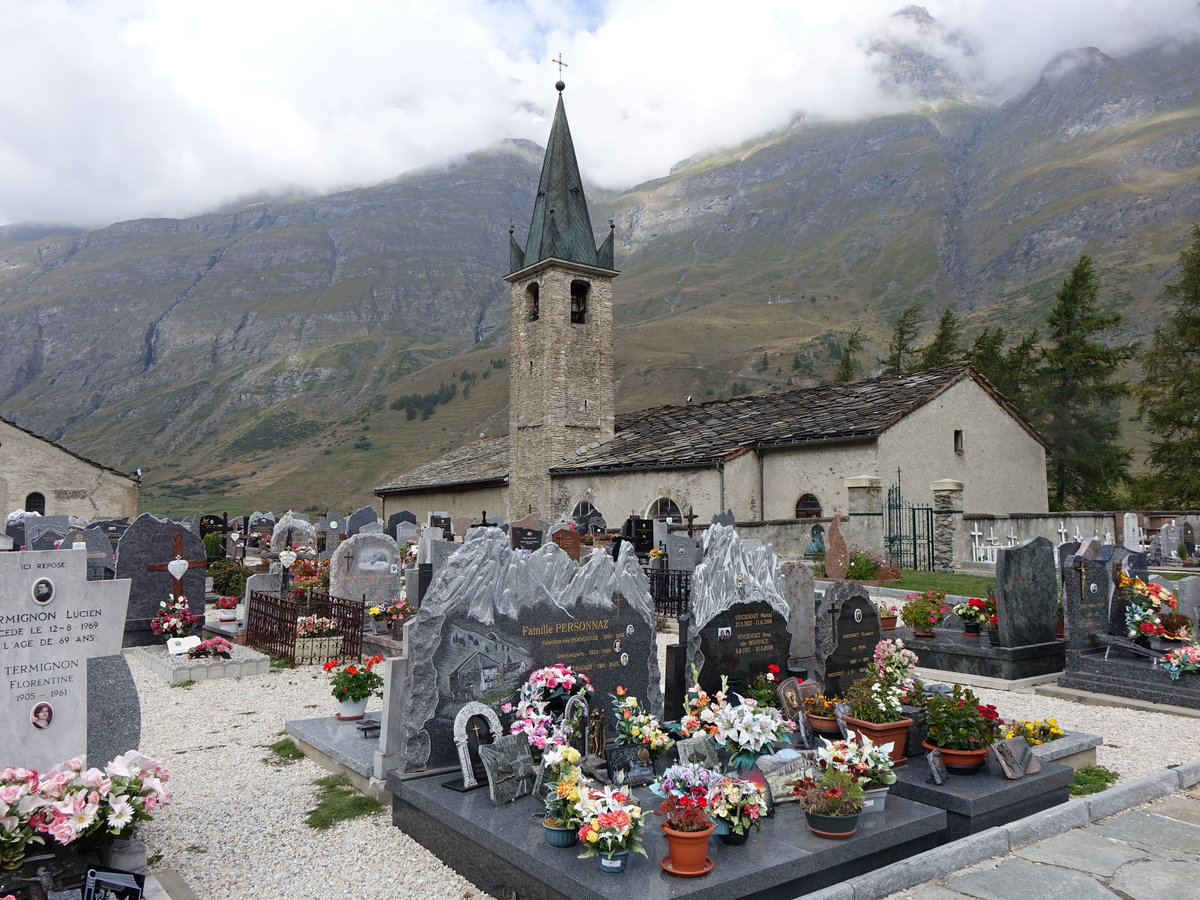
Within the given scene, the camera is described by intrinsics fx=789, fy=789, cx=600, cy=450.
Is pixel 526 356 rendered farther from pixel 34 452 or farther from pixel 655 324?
pixel 655 324

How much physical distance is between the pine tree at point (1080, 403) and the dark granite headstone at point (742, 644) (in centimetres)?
3406

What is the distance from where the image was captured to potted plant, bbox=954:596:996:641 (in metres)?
11.2

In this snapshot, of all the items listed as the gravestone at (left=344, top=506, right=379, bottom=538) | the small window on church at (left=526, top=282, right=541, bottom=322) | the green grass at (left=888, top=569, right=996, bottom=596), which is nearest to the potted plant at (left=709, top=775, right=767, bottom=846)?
the green grass at (left=888, top=569, right=996, bottom=596)

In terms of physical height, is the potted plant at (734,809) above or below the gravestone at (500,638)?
below

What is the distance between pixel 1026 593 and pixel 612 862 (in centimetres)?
809

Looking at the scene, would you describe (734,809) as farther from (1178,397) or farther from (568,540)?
(1178,397)

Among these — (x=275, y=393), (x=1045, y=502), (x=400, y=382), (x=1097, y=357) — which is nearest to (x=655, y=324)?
Answer: (x=400, y=382)

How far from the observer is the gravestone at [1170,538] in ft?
74.2

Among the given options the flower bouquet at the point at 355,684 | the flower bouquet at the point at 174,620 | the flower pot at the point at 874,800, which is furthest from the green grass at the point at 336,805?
the flower bouquet at the point at 174,620

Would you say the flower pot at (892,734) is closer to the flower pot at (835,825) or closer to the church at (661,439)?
the flower pot at (835,825)

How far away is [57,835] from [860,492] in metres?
19.2

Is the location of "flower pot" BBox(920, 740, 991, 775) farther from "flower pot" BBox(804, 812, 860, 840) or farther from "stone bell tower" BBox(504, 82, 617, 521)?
"stone bell tower" BBox(504, 82, 617, 521)

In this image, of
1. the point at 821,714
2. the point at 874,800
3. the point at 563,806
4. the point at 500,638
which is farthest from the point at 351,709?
the point at 874,800

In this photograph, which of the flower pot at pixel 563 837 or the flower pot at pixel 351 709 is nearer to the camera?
the flower pot at pixel 563 837
